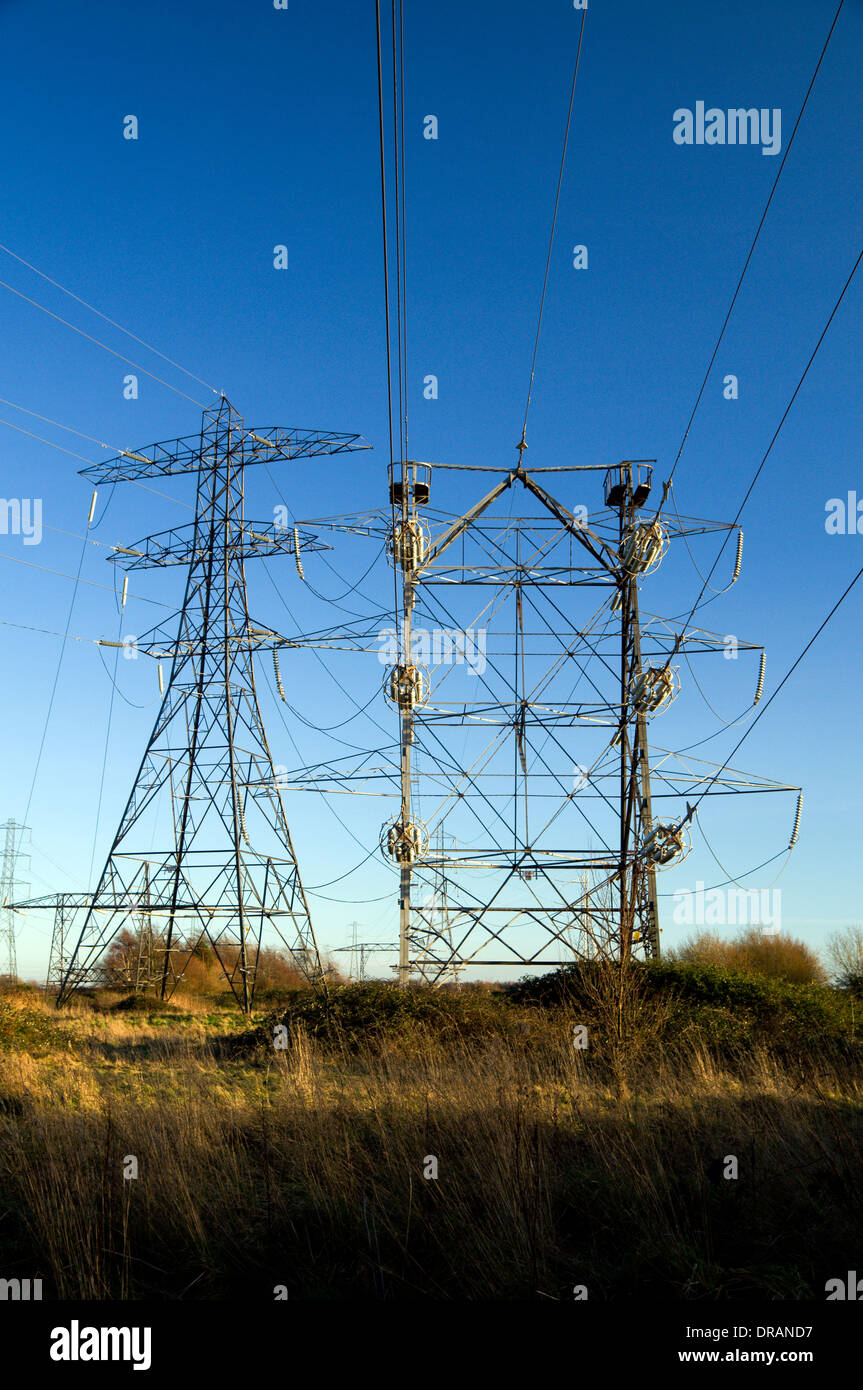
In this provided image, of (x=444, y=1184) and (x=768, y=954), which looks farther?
(x=768, y=954)

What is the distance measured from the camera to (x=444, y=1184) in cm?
802

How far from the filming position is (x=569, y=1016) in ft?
54.0

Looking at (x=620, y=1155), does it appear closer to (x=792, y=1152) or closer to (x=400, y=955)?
(x=792, y=1152)

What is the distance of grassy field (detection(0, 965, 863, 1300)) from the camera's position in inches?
277

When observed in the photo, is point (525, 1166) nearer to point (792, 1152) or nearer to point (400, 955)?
point (792, 1152)

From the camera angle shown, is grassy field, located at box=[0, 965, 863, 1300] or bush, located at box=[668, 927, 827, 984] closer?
grassy field, located at box=[0, 965, 863, 1300]

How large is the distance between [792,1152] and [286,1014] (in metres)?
13.1

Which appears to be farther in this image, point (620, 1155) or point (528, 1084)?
point (528, 1084)

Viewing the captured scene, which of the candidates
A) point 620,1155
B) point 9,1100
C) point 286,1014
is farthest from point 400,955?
point 620,1155

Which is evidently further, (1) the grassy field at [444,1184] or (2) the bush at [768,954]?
(2) the bush at [768,954]

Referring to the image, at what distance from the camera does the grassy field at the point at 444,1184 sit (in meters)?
7.02
